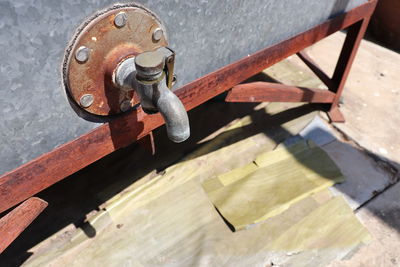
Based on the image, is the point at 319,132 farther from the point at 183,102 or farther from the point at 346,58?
the point at 183,102

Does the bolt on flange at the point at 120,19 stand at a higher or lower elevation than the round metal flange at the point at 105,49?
higher

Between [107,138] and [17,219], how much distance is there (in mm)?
326

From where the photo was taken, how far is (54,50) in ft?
2.50

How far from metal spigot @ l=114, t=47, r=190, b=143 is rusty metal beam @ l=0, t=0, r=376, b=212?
20cm

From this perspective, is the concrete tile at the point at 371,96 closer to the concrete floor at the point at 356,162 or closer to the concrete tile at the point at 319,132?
the concrete floor at the point at 356,162

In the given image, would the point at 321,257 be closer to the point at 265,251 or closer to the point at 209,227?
the point at 265,251

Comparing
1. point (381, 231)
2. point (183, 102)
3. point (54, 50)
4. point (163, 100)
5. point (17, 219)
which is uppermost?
point (54, 50)

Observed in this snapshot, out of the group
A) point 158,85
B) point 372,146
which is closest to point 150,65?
point 158,85

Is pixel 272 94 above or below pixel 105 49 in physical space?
below

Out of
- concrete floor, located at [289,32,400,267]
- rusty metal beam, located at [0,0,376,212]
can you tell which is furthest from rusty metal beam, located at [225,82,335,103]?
concrete floor, located at [289,32,400,267]

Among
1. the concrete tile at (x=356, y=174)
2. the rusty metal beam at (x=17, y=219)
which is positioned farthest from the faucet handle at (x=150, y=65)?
the concrete tile at (x=356, y=174)

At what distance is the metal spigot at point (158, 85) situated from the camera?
0.73m

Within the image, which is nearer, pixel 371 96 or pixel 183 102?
pixel 183 102

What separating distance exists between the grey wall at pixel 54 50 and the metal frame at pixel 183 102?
1.2 inches
